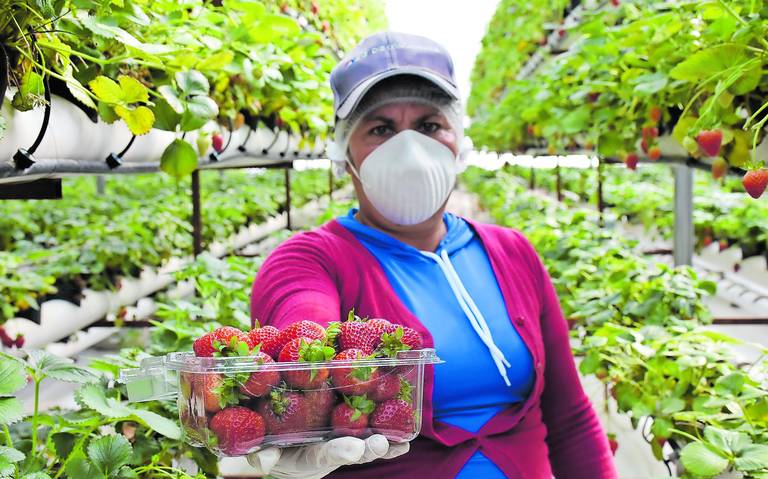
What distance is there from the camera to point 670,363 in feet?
6.91

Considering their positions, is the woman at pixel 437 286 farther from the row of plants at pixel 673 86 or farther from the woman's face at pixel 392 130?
the row of plants at pixel 673 86

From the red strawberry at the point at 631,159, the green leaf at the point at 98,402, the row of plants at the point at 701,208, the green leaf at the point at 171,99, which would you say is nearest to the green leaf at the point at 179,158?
the green leaf at the point at 171,99

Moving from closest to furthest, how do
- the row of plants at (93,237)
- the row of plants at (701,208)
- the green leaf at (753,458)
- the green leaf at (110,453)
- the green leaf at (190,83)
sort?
the green leaf at (110,453) < the green leaf at (753,458) < the green leaf at (190,83) < the row of plants at (93,237) < the row of plants at (701,208)

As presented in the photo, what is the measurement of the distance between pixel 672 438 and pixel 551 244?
2287 mm

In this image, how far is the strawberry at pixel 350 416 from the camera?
0.99 metres

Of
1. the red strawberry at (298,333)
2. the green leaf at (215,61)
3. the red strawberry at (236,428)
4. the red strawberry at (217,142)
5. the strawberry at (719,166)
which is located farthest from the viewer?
the red strawberry at (217,142)

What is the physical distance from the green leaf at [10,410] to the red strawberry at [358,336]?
48 cm

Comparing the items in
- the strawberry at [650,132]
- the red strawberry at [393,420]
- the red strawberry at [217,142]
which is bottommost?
the red strawberry at [393,420]

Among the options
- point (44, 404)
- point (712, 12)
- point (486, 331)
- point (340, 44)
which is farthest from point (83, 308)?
point (340, 44)

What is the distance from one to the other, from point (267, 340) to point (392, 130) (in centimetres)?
78

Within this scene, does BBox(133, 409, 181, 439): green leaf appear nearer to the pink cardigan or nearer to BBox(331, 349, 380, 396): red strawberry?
the pink cardigan

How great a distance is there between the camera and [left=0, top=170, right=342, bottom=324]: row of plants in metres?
3.37

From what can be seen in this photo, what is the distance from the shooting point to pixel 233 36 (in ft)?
7.12

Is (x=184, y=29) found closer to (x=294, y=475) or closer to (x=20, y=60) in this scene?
(x=20, y=60)
